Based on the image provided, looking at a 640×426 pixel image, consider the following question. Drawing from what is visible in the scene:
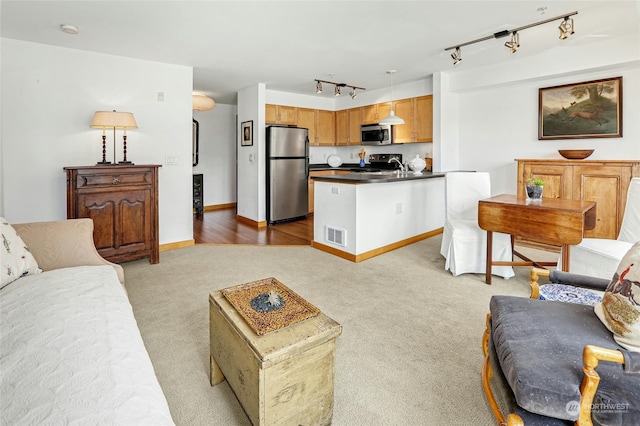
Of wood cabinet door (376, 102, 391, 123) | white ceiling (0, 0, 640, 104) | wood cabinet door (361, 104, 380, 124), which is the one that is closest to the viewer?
white ceiling (0, 0, 640, 104)

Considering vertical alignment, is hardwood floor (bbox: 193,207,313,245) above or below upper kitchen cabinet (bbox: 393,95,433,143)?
below

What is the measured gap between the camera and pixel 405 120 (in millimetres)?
5793

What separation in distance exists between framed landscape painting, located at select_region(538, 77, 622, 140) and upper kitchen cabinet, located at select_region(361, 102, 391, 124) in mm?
2372

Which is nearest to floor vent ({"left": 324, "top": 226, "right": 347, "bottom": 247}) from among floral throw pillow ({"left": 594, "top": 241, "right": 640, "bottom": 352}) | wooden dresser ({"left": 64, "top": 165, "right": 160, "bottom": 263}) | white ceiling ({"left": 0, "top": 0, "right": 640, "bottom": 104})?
wooden dresser ({"left": 64, "top": 165, "right": 160, "bottom": 263})

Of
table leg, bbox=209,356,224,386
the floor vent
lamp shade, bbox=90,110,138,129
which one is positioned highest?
lamp shade, bbox=90,110,138,129

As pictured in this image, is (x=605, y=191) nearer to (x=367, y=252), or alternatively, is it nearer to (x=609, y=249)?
(x=609, y=249)

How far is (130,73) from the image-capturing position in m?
4.05

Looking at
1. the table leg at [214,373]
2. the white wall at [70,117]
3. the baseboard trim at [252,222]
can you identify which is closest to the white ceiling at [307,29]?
the white wall at [70,117]

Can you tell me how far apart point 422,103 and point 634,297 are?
15.7 ft

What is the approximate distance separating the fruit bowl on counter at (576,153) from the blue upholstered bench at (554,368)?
331 cm

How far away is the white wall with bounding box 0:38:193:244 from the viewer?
11.3 feet

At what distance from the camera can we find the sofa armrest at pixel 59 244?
79.7 inches

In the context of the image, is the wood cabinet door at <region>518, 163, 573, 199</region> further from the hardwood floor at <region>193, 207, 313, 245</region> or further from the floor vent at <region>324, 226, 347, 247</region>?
the hardwood floor at <region>193, 207, 313, 245</region>

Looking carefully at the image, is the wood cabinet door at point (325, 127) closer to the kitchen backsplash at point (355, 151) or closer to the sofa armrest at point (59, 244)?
the kitchen backsplash at point (355, 151)
